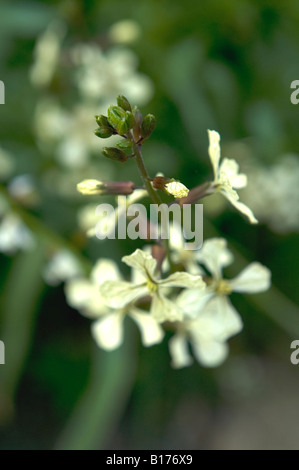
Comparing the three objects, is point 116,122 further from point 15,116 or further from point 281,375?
point 281,375

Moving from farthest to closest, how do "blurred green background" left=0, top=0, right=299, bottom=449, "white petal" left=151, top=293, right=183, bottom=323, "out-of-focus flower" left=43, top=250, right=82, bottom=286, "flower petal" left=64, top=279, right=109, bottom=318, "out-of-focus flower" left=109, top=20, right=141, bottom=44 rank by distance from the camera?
"blurred green background" left=0, top=0, right=299, bottom=449 < "out-of-focus flower" left=109, top=20, right=141, bottom=44 < "out-of-focus flower" left=43, top=250, right=82, bottom=286 < "flower petal" left=64, top=279, right=109, bottom=318 < "white petal" left=151, top=293, right=183, bottom=323

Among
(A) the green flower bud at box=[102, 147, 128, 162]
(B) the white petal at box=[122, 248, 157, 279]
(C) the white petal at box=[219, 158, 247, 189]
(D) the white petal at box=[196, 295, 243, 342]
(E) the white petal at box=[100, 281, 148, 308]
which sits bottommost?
(D) the white petal at box=[196, 295, 243, 342]

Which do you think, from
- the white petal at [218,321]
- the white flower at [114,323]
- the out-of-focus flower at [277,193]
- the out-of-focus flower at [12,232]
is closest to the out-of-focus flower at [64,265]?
the out-of-focus flower at [12,232]

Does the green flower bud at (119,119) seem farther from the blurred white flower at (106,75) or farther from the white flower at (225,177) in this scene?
the blurred white flower at (106,75)

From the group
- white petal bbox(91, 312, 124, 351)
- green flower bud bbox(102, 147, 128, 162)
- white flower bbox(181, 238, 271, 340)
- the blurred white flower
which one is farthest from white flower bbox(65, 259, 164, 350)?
the blurred white flower

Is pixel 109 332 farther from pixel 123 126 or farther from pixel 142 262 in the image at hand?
pixel 123 126

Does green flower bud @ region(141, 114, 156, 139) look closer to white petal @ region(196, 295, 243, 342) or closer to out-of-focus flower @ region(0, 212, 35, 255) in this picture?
white petal @ region(196, 295, 243, 342)

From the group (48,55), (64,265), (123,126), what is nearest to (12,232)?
(64,265)
